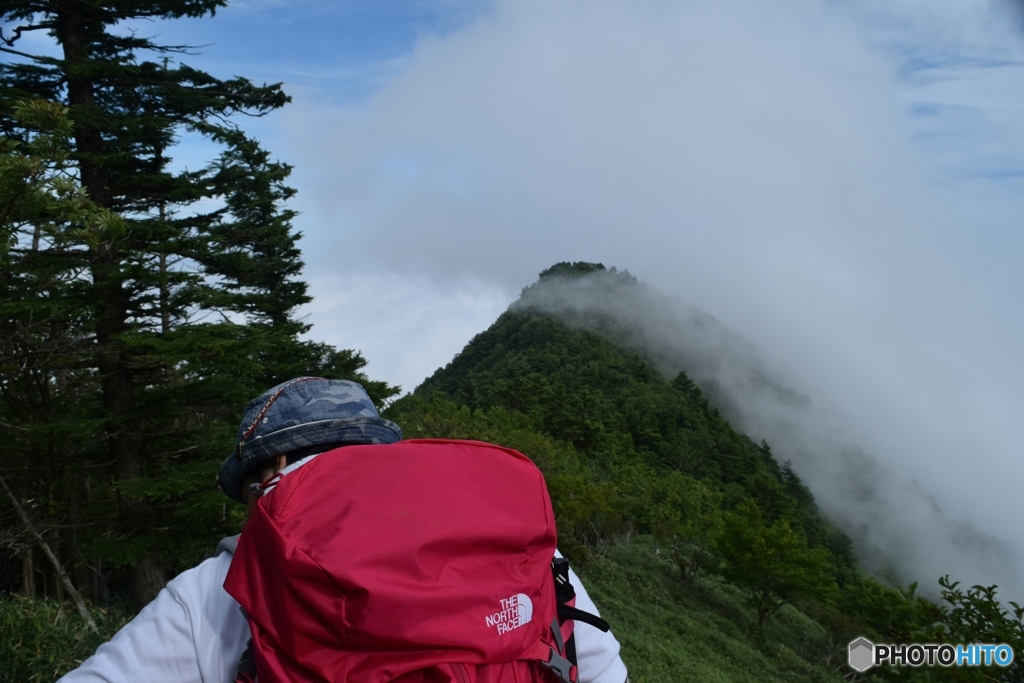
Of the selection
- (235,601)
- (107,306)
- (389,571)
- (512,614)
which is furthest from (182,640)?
(107,306)

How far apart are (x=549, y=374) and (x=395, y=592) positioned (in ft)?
175

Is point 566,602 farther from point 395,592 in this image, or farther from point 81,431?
point 81,431

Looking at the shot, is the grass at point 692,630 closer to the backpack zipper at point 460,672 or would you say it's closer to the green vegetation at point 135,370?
the green vegetation at point 135,370

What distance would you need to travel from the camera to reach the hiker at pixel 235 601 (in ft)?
2.96

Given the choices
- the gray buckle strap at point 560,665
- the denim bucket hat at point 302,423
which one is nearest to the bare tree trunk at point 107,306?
the denim bucket hat at point 302,423

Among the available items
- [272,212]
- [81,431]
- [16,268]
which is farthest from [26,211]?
[272,212]

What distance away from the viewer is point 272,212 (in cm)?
1270

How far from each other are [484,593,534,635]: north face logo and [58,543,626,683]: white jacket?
1.14 ft

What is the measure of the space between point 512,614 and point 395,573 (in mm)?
217

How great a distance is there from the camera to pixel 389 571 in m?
0.88

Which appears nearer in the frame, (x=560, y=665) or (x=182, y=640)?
(x=182, y=640)

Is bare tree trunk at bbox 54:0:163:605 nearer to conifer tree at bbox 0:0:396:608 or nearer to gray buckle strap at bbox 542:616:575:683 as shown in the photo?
conifer tree at bbox 0:0:396:608

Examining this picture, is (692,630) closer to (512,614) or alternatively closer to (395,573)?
(512,614)

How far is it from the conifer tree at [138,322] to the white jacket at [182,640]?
7.67 meters
